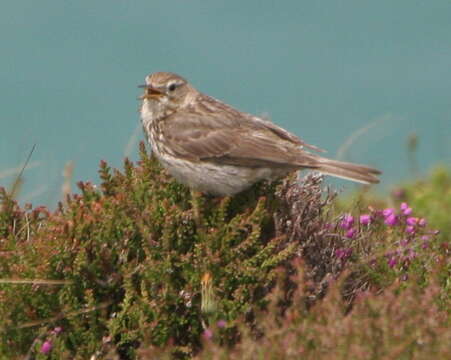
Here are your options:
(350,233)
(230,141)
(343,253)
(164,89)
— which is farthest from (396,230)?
(164,89)

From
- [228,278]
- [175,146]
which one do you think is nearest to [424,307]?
[228,278]

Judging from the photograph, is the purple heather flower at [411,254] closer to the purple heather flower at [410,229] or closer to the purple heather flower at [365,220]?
→ the purple heather flower at [410,229]

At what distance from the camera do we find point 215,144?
8.75 metres

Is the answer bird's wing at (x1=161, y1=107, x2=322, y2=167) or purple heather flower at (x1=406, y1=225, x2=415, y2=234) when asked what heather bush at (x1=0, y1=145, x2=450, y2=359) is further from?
purple heather flower at (x1=406, y1=225, x2=415, y2=234)

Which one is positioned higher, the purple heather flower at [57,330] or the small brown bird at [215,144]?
the small brown bird at [215,144]

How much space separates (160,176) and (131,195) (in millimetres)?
375

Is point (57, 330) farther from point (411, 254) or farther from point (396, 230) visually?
point (396, 230)

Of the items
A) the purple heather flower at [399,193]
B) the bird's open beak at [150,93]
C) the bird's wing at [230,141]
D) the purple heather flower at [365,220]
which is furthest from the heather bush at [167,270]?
the purple heather flower at [399,193]

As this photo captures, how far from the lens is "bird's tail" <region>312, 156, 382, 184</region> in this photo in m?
8.21

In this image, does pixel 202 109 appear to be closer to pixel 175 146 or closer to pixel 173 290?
pixel 175 146

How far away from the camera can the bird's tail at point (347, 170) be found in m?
8.21

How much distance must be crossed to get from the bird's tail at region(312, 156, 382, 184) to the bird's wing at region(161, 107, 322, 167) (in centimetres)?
8

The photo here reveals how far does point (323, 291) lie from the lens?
827cm

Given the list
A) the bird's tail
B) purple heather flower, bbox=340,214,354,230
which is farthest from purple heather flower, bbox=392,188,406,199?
the bird's tail
